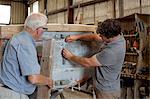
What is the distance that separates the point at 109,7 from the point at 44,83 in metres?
4.97

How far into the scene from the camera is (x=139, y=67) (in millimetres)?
4773

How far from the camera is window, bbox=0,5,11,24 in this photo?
12613 millimetres

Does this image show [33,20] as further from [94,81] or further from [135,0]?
[135,0]

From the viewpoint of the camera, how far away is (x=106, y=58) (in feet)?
8.48

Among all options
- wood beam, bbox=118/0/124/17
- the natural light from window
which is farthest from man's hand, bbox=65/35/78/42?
the natural light from window

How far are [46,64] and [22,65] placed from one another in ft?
1.01

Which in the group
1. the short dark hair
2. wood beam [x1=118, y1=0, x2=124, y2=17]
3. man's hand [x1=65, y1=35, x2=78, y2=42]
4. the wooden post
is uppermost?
wood beam [x1=118, y1=0, x2=124, y2=17]

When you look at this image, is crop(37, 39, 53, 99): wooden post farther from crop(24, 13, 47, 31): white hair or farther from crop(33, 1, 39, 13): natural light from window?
crop(33, 1, 39, 13): natural light from window

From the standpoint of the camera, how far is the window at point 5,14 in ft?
41.4

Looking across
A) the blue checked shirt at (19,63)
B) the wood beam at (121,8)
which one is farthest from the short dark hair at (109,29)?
the wood beam at (121,8)

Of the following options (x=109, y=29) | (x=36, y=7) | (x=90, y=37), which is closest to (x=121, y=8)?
(x=90, y=37)

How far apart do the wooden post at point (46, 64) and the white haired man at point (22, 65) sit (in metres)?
0.12

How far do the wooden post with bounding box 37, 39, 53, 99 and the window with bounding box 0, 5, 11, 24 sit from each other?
10.3 meters

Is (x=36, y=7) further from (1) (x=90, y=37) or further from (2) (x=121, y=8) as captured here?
(1) (x=90, y=37)
